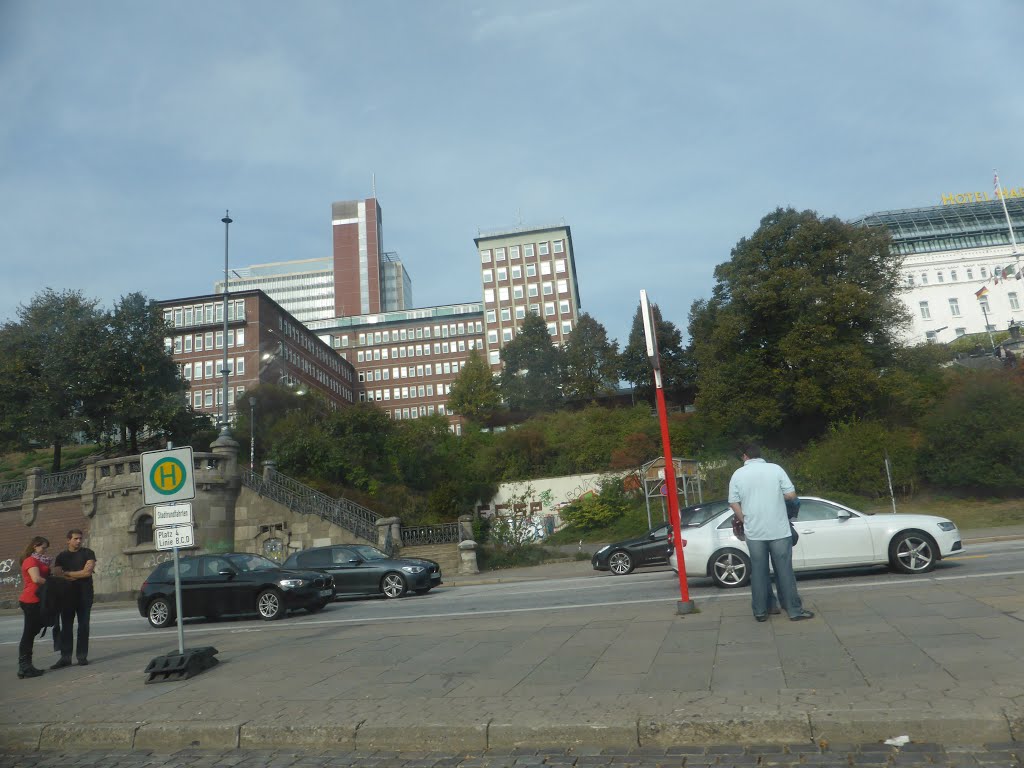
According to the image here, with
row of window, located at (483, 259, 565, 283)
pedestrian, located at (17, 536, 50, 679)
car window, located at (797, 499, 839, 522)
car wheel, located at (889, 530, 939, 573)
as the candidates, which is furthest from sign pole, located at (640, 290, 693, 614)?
row of window, located at (483, 259, 565, 283)

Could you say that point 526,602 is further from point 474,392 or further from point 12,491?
point 474,392

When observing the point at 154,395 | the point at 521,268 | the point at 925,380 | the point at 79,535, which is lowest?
the point at 79,535

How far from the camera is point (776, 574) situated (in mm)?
8203

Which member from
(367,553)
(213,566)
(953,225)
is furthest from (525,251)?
(213,566)

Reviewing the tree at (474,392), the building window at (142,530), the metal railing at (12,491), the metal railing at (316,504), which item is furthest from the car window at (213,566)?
the tree at (474,392)

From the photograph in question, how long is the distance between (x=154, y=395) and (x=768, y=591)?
43.2m

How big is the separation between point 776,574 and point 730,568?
4.25 m

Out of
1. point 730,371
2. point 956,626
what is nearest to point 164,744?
point 956,626

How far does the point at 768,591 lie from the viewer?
8.28m

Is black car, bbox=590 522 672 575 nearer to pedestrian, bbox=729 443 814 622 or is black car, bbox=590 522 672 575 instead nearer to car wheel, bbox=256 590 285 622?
car wheel, bbox=256 590 285 622

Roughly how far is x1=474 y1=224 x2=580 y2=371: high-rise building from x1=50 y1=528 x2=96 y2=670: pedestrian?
3779 inches

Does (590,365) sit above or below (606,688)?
above

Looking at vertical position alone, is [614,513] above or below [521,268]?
below

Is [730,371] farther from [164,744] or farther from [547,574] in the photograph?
[164,744]
